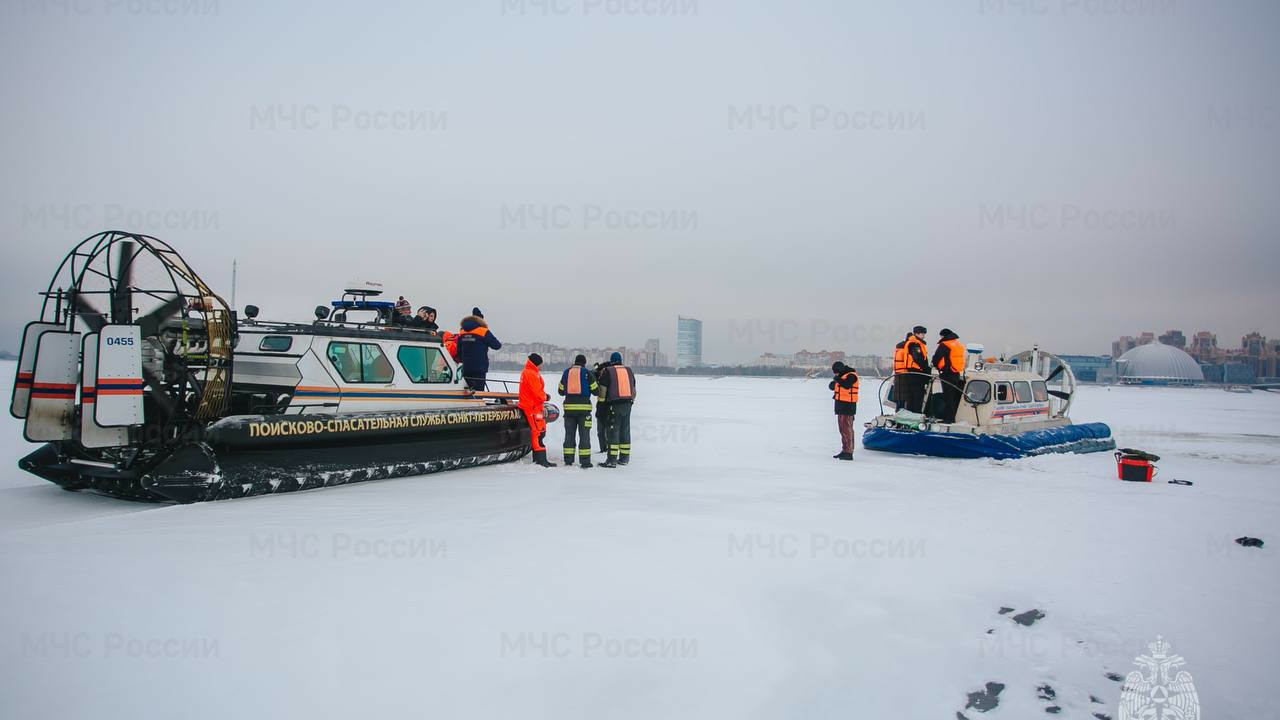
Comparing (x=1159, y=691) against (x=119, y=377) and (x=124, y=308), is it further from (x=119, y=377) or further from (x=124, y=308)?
(x=124, y=308)

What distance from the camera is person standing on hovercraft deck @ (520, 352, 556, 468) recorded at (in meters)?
9.73

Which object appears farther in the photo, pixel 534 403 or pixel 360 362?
pixel 534 403

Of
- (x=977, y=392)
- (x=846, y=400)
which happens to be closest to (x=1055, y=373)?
(x=977, y=392)

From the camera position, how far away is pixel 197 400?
7016 millimetres

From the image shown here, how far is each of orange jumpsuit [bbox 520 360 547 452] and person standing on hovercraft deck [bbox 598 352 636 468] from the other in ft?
3.03

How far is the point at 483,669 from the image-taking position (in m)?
3.34

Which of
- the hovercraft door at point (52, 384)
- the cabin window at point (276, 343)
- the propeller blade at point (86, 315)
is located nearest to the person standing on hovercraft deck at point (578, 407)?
the cabin window at point (276, 343)

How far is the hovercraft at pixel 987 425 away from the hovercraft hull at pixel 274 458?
7.03m

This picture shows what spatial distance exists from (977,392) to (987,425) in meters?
Answer: 0.56

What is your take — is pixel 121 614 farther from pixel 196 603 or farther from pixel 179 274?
pixel 179 274

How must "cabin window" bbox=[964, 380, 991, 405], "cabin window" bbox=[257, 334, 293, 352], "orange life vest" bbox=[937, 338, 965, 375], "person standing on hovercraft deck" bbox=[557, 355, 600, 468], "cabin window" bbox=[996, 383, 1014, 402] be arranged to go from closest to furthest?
"cabin window" bbox=[257, 334, 293, 352], "person standing on hovercraft deck" bbox=[557, 355, 600, 468], "orange life vest" bbox=[937, 338, 965, 375], "cabin window" bbox=[964, 380, 991, 405], "cabin window" bbox=[996, 383, 1014, 402]

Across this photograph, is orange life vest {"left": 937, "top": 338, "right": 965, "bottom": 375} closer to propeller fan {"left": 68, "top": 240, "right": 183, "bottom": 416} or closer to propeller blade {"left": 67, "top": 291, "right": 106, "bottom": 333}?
propeller fan {"left": 68, "top": 240, "right": 183, "bottom": 416}

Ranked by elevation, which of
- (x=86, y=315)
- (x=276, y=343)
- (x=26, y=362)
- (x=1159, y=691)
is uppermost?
(x=86, y=315)

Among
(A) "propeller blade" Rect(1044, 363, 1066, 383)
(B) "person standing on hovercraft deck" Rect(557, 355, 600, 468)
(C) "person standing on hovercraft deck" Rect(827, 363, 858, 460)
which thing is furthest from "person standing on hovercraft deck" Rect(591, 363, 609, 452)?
(A) "propeller blade" Rect(1044, 363, 1066, 383)
